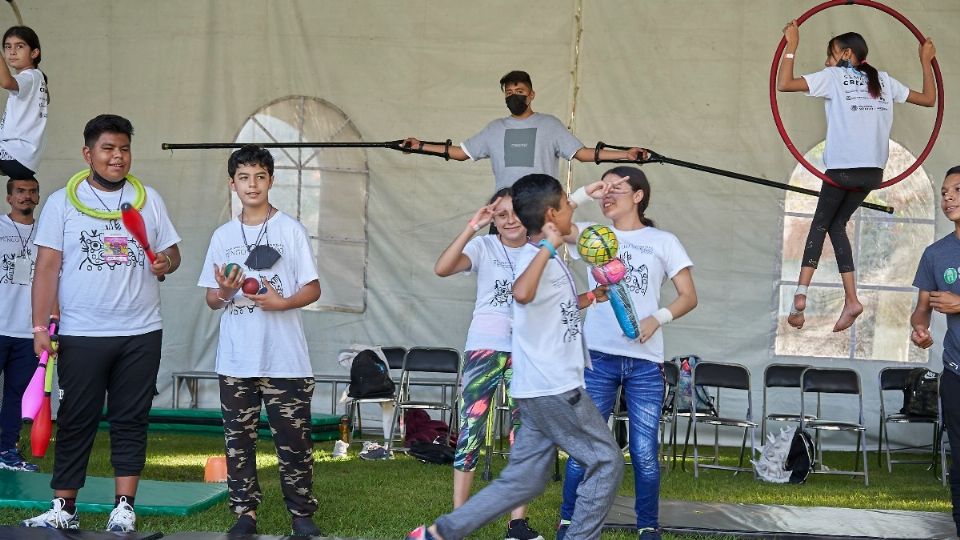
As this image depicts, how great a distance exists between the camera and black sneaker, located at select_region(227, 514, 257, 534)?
15.8ft

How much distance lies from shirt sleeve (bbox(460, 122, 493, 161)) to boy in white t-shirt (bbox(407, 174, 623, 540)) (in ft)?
7.38

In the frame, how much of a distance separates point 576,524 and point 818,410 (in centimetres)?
587

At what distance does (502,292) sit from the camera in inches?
198

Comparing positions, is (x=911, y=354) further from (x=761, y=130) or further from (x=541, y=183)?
(x=541, y=183)

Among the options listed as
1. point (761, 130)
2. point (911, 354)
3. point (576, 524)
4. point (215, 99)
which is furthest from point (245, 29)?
point (576, 524)

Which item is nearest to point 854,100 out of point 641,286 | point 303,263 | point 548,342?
point 641,286

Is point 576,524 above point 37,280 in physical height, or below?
below

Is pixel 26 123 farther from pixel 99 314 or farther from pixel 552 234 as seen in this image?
pixel 552 234

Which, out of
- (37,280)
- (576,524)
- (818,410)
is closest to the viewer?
(576,524)

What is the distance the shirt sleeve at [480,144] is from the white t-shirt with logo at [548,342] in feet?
7.63

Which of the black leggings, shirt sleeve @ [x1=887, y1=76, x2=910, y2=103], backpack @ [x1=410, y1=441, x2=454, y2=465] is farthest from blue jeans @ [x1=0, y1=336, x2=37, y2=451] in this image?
shirt sleeve @ [x1=887, y1=76, x2=910, y2=103]

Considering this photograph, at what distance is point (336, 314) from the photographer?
33.4ft

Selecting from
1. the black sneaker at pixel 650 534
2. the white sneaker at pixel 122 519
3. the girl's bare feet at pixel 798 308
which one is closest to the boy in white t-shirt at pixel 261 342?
the white sneaker at pixel 122 519

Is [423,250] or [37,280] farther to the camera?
[423,250]
